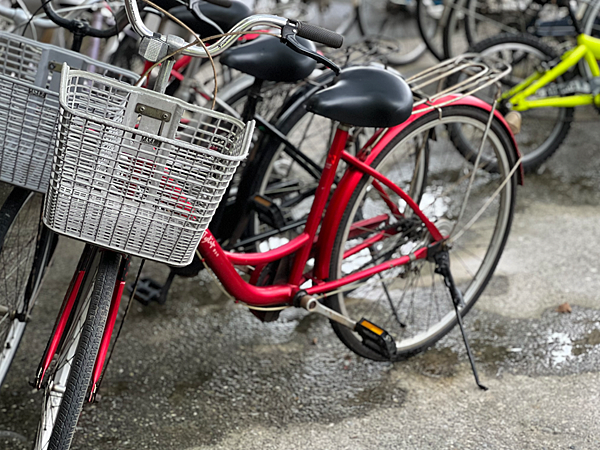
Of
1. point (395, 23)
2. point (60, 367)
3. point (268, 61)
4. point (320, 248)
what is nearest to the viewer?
point (60, 367)

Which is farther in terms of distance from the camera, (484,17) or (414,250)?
(484,17)

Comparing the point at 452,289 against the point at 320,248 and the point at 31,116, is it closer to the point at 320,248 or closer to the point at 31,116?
the point at 320,248

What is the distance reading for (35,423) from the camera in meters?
2.47

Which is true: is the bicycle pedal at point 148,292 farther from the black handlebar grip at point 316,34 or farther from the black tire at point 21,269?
the black handlebar grip at point 316,34

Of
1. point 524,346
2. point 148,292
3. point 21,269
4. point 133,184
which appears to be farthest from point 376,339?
point 21,269

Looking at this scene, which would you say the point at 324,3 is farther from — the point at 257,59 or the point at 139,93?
the point at 139,93

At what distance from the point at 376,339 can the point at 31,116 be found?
1482 millimetres

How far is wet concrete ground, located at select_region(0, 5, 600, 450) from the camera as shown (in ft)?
8.15

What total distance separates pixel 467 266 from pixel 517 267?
0.88 feet

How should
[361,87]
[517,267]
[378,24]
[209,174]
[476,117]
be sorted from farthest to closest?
[378,24], [517,267], [476,117], [361,87], [209,174]

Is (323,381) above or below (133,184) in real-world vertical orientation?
below

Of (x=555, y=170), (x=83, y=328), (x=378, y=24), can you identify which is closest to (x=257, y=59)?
(x=83, y=328)

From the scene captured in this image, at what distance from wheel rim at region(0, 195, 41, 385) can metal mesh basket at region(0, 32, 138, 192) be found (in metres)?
0.26

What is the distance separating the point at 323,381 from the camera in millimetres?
2807
